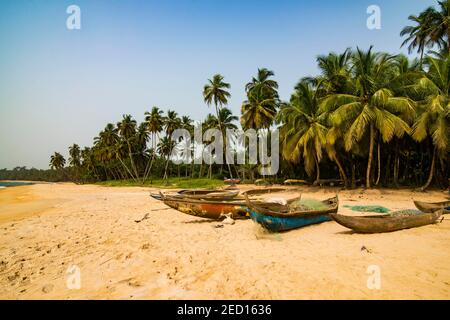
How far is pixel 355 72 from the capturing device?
19.9m

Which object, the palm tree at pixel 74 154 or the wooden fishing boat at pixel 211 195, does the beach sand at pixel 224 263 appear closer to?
the wooden fishing boat at pixel 211 195

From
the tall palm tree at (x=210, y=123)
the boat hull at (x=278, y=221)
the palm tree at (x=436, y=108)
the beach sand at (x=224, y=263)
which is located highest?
the tall palm tree at (x=210, y=123)

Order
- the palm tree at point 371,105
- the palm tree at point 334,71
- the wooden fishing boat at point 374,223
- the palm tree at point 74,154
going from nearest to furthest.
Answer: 1. the wooden fishing boat at point 374,223
2. the palm tree at point 371,105
3. the palm tree at point 334,71
4. the palm tree at point 74,154

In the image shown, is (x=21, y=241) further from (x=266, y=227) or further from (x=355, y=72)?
(x=355, y=72)

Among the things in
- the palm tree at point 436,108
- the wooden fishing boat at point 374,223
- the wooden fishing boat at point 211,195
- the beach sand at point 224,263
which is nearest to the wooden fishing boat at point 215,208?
the beach sand at point 224,263

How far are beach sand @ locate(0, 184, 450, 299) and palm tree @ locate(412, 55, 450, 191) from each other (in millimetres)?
9221

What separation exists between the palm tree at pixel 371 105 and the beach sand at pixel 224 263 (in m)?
9.53

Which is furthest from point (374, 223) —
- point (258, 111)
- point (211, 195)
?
point (258, 111)

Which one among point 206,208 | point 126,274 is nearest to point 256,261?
point 126,274

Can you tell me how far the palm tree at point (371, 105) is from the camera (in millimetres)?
16641

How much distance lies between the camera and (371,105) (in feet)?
57.6

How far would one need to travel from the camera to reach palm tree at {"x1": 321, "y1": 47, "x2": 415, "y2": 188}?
1664cm

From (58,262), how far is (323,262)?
716cm
